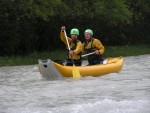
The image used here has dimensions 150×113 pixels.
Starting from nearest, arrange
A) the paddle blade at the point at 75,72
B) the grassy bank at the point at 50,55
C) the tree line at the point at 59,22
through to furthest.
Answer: the paddle blade at the point at 75,72 < the grassy bank at the point at 50,55 < the tree line at the point at 59,22

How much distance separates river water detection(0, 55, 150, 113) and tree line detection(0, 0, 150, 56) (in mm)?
9127

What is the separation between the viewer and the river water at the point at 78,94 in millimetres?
9703

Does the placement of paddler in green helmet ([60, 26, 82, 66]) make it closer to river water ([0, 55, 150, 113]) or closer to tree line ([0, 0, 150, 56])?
river water ([0, 55, 150, 113])

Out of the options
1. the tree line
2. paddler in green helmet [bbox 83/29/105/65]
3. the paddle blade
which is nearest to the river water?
the paddle blade

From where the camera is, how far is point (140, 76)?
15.5m

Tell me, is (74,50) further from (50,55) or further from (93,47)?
(50,55)

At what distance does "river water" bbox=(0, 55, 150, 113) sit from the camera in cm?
970

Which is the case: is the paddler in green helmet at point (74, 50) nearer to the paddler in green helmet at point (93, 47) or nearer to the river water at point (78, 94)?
the paddler in green helmet at point (93, 47)

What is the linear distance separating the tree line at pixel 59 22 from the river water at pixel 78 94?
29.9ft

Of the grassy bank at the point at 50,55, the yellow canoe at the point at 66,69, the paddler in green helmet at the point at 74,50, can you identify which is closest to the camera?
the yellow canoe at the point at 66,69

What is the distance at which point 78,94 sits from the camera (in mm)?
11781

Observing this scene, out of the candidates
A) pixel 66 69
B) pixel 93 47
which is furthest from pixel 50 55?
pixel 66 69

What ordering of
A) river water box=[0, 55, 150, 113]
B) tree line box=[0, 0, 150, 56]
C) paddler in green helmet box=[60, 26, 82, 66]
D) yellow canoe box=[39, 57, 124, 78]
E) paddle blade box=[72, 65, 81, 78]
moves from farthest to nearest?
tree line box=[0, 0, 150, 56] → paddler in green helmet box=[60, 26, 82, 66] → paddle blade box=[72, 65, 81, 78] → yellow canoe box=[39, 57, 124, 78] → river water box=[0, 55, 150, 113]

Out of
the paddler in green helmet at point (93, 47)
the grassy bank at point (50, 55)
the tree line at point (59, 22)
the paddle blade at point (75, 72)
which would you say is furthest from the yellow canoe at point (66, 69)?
the tree line at point (59, 22)
